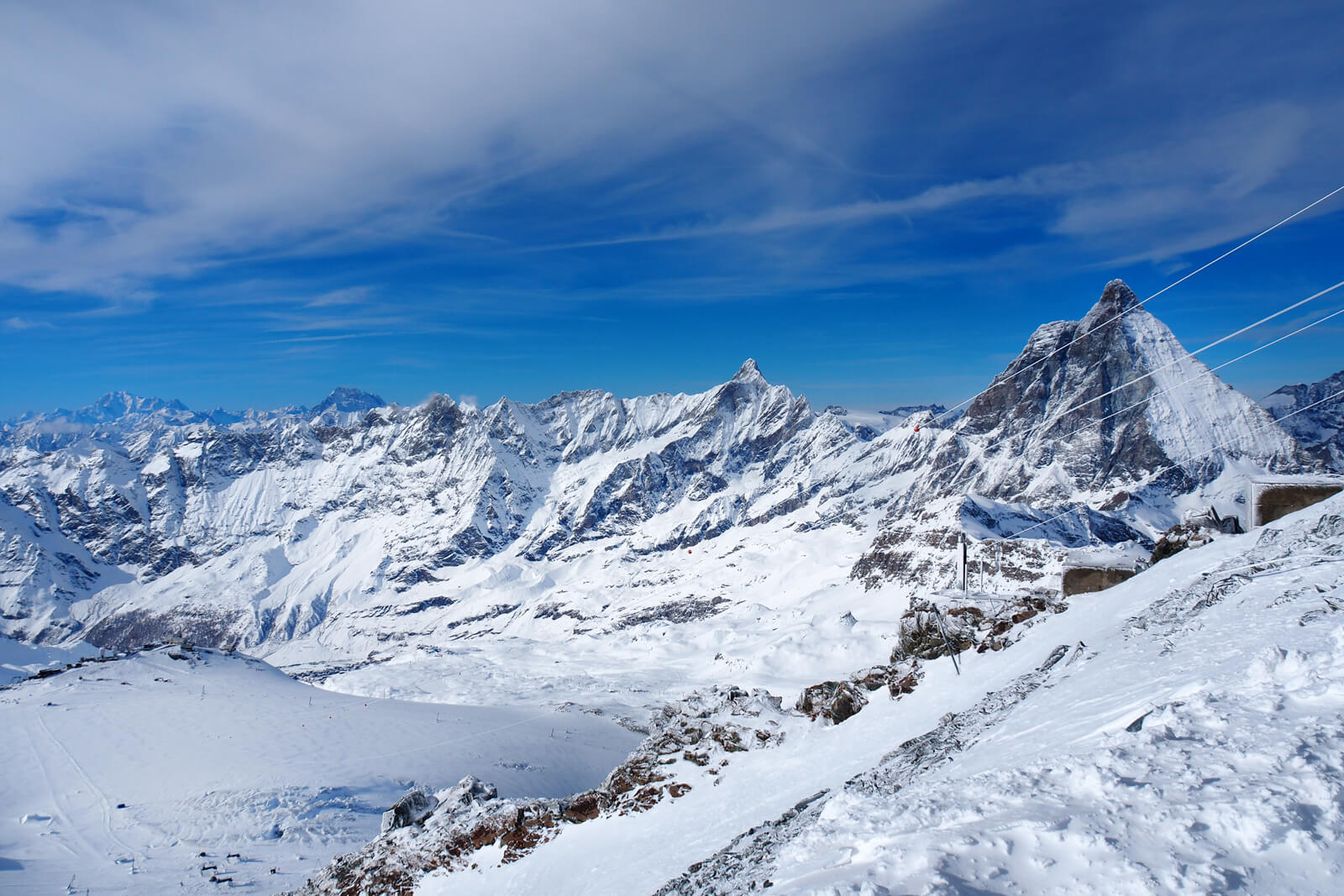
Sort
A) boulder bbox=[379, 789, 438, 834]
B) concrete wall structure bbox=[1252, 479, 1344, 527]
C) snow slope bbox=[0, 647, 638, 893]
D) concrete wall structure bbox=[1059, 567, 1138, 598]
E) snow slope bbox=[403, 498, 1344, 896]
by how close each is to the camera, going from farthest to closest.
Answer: snow slope bbox=[0, 647, 638, 893] → concrete wall structure bbox=[1252, 479, 1344, 527] → concrete wall structure bbox=[1059, 567, 1138, 598] → boulder bbox=[379, 789, 438, 834] → snow slope bbox=[403, 498, 1344, 896]

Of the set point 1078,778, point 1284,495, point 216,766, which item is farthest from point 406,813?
point 1284,495

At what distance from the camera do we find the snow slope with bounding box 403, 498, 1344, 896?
224 inches

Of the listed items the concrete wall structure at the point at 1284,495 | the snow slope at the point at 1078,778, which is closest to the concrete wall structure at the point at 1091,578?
the concrete wall structure at the point at 1284,495

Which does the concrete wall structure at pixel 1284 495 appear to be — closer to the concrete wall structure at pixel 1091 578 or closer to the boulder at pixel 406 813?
the concrete wall structure at pixel 1091 578

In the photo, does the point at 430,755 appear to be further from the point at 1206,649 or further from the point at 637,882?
the point at 1206,649

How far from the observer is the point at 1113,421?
199 metres

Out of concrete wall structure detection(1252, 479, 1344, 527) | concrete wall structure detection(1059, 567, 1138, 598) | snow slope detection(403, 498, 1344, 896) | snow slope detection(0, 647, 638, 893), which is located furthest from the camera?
snow slope detection(0, 647, 638, 893)

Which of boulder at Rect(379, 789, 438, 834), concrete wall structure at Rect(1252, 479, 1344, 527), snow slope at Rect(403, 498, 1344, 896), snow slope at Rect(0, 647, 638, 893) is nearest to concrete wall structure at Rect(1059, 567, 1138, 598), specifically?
concrete wall structure at Rect(1252, 479, 1344, 527)

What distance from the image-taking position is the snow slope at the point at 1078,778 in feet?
18.7

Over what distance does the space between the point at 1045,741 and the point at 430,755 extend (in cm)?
4361

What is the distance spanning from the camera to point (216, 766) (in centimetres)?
3844

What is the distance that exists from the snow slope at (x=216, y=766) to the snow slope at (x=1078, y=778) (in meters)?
20.8

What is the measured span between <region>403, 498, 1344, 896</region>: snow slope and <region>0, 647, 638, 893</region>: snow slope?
20807 mm

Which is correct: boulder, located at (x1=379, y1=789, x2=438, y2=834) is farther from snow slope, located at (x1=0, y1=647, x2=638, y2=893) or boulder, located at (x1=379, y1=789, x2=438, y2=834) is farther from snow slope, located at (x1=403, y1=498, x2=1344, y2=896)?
snow slope, located at (x1=0, y1=647, x2=638, y2=893)
